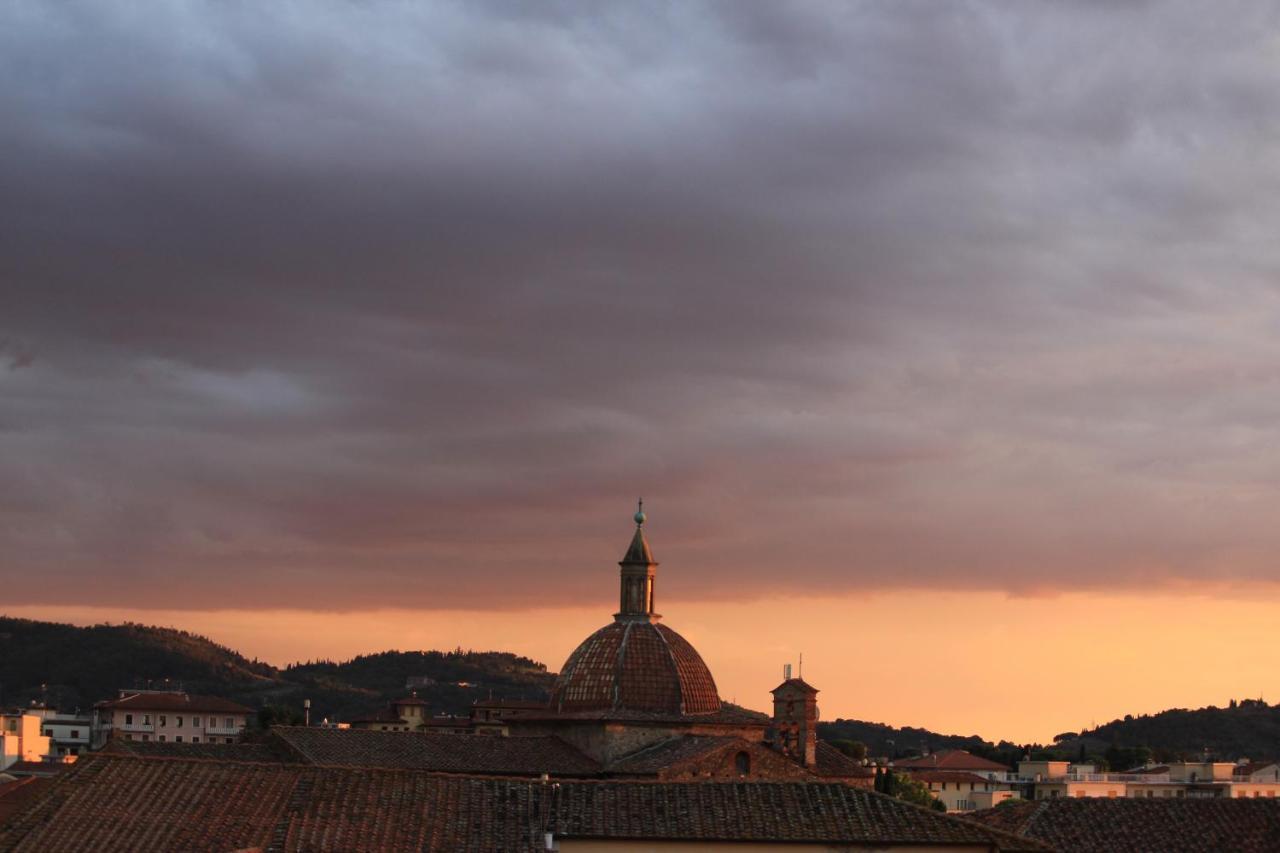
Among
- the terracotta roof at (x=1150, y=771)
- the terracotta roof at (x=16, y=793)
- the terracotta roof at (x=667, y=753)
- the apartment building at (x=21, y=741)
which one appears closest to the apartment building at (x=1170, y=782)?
the terracotta roof at (x=1150, y=771)

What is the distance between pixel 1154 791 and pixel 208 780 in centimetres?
7333

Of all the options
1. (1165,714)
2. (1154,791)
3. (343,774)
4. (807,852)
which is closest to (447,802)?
(343,774)

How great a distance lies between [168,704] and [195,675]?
62.2 meters

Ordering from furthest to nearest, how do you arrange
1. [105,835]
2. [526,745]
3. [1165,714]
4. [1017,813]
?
[1165,714] < [526,745] < [1017,813] < [105,835]

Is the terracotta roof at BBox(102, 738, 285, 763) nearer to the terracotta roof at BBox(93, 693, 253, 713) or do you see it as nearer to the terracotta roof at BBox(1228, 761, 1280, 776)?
the terracotta roof at BBox(93, 693, 253, 713)

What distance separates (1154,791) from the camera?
9444cm

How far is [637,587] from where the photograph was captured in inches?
2372

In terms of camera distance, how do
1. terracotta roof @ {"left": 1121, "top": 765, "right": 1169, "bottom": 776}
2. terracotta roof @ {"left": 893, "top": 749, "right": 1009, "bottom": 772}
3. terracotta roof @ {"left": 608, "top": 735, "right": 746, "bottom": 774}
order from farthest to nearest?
1. terracotta roof @ {"left": 893, "top": 749, "right": 1009, "bottom": 772}
2. terracotta roof @ {"left": 1121, "top": 765, "right": 1169, "bottom": 776}
3. terracotta roof @ {"left": 608, "top": 735, "right": 746, "bottom": 774}

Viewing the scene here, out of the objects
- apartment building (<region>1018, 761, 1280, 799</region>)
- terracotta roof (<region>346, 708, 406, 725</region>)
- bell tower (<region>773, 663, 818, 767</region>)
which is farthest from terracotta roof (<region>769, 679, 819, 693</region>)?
terracotta roof (<region>346, 708, 406, 725</region>)

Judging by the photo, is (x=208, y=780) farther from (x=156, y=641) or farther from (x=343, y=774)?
(x=156, y=641)

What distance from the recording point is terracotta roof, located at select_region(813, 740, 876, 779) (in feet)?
182

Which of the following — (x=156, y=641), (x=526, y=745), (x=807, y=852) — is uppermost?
(x=156, y=641)

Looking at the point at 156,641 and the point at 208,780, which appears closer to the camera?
the point at 208,780

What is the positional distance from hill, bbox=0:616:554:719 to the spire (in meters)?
102
